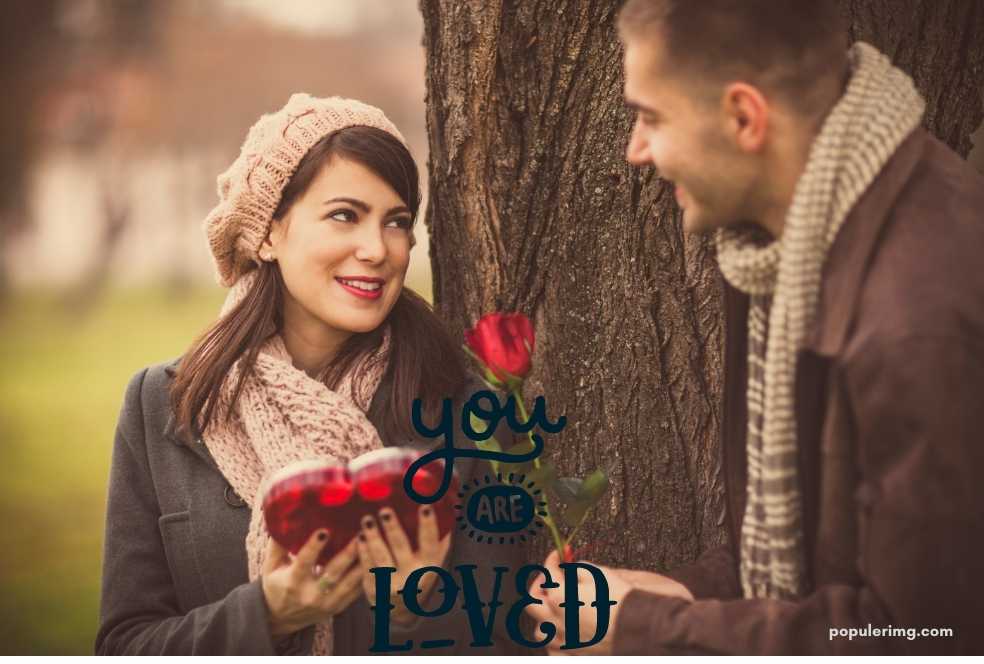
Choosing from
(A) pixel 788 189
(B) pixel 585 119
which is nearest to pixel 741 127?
(A) pixel 788 189

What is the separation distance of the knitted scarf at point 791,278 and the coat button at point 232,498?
3.41 feet

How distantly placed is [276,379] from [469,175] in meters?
0.65

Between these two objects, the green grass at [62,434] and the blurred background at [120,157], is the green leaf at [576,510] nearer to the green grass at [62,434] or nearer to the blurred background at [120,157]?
the green grass at [62,434]

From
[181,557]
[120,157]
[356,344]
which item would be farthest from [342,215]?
[120,157]

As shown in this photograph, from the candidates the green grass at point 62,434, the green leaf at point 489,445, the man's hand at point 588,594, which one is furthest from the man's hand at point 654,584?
the green grass at point 62,434

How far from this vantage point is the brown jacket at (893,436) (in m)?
1.50

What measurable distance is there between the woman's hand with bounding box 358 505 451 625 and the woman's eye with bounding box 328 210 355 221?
24.9 inches

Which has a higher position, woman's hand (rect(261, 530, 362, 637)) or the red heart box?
the red heart box

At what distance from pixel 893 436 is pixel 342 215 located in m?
1.18

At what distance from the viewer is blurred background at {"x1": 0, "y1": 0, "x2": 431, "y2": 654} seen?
8953 mm

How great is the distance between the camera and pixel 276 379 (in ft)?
7.51

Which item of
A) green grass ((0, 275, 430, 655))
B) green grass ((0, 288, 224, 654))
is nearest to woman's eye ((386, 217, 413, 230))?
green grass ((0, 275, 430, 655))

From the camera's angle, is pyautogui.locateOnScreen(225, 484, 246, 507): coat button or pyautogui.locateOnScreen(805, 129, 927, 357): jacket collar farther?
pyautogui.locateOnScreen(225, 484, 246, 507): coat button

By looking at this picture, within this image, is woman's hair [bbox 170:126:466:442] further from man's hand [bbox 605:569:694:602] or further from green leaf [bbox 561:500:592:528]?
man's hand [bbox 605:569:694:602]
